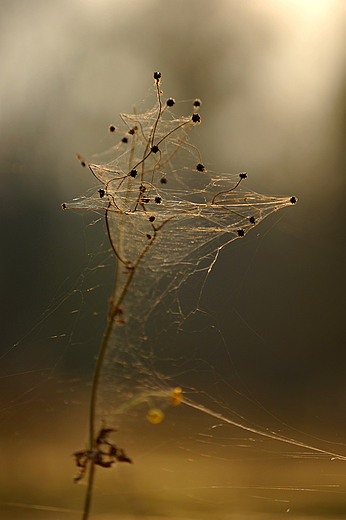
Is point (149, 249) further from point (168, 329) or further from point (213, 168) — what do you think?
point (213, 168)

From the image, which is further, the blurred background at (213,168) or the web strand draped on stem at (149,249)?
A: the blurred background at (213,168)

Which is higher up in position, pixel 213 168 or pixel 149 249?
pixel 213 168

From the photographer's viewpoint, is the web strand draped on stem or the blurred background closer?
the web strand draped on stem

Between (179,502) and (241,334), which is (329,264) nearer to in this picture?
(241,334)

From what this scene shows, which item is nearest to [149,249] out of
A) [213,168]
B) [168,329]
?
[168,329]
